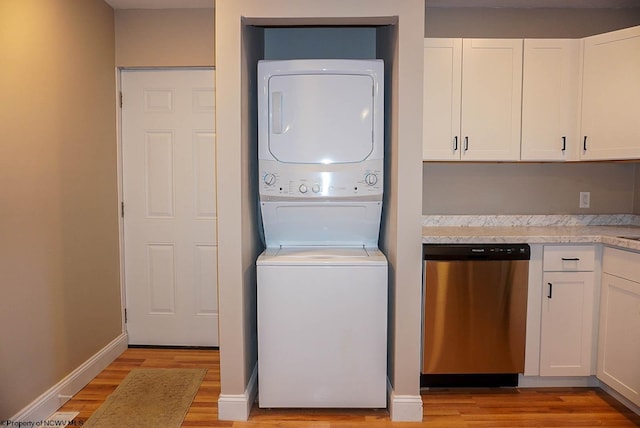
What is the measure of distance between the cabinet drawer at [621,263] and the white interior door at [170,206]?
252cm

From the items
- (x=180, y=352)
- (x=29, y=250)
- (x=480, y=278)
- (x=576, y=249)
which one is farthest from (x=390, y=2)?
(x=180, y=352)

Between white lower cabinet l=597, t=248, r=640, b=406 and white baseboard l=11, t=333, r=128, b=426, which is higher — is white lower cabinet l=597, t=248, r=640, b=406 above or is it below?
above

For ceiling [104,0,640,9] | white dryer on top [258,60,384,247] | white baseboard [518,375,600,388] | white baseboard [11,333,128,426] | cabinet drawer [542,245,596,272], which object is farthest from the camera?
ceiling [104,0,640,9]

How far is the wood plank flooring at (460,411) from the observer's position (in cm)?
223

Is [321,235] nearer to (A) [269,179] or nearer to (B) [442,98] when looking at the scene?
(A) [269,179]

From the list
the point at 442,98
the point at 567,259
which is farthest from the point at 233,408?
the point at 442,98

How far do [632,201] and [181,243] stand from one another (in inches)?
129

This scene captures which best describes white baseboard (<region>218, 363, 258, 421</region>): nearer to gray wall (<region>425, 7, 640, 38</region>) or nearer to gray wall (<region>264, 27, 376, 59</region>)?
gray wall (<region>264, 27, 376, 59</region>)

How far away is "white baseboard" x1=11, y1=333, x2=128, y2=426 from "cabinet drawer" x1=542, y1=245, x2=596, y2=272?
2805 millimetres

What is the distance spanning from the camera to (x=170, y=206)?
10.4 ft

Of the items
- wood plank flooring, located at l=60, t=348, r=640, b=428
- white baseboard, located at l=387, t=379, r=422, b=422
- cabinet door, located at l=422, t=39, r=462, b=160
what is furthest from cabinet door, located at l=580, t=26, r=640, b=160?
white baseboard, located at l=387, t=379, r=422, b=422

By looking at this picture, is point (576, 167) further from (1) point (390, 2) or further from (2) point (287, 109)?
(2) point (287, 109)

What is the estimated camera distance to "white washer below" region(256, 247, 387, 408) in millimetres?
2240

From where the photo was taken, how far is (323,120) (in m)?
2.36
